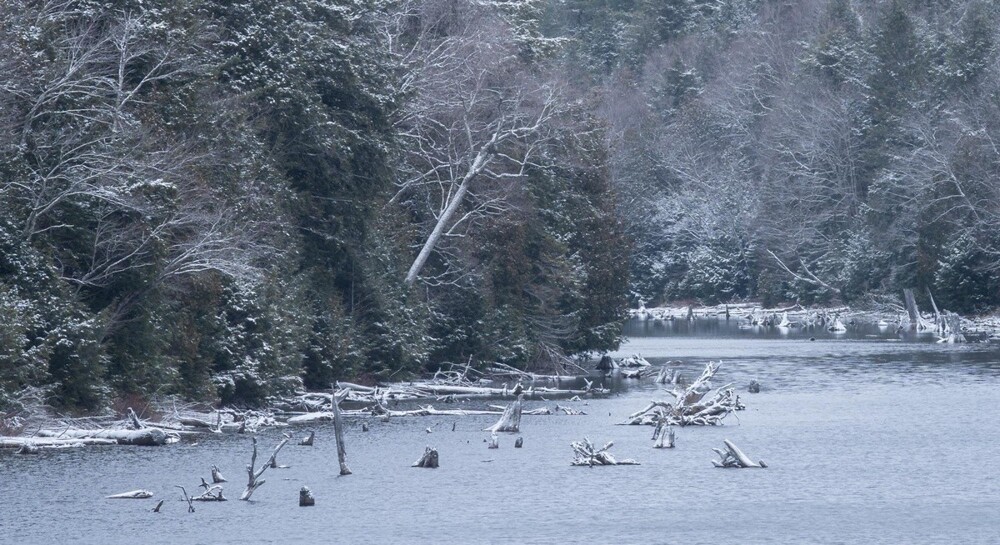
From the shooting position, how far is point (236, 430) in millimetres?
32812

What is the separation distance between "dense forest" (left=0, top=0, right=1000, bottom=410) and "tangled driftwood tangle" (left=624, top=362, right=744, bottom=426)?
9135mm

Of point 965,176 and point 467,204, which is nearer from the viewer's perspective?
point 467,204

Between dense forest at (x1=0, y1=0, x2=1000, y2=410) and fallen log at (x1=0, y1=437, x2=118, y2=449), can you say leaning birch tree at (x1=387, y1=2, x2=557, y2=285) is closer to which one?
dense forest at (x1=0, y1=0, x2=1000, y2=410)

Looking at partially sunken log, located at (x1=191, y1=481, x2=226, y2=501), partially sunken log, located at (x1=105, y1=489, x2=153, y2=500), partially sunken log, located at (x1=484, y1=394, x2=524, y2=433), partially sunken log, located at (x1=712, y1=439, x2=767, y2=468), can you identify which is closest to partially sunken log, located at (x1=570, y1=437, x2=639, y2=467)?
partially sunken log, located at (x1=712, y1=439, x2=767, y2=468)

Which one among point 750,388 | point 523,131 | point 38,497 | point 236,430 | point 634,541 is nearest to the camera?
point 634,541

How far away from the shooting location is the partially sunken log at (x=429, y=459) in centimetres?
2758

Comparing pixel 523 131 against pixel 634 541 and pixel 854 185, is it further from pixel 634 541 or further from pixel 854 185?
pixel 854 185

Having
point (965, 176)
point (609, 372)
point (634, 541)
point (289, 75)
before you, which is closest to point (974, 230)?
point (965, 176)

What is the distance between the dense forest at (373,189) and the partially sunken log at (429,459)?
7.60m

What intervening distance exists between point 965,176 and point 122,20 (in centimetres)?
5090

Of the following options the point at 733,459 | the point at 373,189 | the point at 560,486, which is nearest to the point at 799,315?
the point at 373,189

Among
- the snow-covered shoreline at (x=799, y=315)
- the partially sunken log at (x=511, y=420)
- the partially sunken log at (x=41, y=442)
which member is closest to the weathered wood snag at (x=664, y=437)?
the partially sunken log at (x=511, y=420)

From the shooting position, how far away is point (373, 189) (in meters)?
44.2

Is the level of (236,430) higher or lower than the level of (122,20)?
lower
